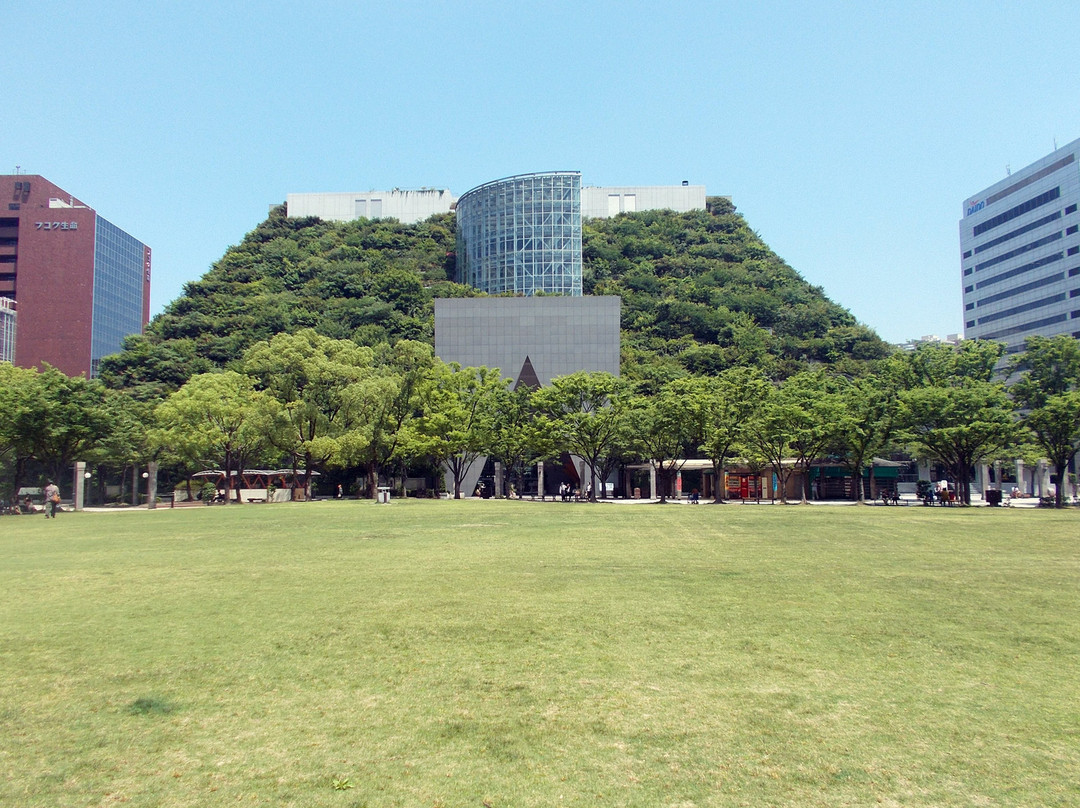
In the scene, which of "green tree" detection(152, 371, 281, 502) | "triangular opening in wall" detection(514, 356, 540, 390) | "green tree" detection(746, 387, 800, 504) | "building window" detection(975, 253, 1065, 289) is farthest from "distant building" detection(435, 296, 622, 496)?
"building window" detection(975, 253, 1065, 289)

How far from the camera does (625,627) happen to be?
820cm

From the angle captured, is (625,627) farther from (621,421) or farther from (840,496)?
(840,496)

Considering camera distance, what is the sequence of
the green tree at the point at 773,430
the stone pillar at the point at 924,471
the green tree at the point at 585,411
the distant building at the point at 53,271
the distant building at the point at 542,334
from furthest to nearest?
the distant building at the point at 53,271 → the distant building at the point at 542,334 → the stone pillar at the point at 924,471 → the green tree at the point at 585,411 → the green tree at the point at 773,430

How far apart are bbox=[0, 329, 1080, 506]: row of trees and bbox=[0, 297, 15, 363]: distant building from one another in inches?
2391

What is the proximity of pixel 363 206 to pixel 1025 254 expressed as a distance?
8262cm

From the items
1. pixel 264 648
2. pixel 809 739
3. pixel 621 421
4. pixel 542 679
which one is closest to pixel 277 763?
pixel 542 679

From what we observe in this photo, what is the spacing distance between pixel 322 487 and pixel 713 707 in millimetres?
52253

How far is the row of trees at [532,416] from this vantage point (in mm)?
35938

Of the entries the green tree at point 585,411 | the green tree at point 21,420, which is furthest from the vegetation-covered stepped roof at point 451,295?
the green tree at point 21,420

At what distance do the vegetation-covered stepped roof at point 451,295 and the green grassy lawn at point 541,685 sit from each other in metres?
56.1

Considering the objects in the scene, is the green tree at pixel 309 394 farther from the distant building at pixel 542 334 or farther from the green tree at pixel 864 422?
the green tree at pixel 864 422

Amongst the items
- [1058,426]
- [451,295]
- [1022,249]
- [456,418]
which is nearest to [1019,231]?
[1022,249]

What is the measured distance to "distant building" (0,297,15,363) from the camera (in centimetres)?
9456

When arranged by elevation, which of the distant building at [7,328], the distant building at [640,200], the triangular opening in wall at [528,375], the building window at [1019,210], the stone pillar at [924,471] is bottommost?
the stone pillar at [924,471]
